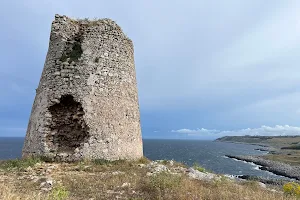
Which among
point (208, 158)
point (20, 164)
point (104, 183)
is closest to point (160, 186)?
point (104, 183)

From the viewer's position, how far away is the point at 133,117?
39.4 ft

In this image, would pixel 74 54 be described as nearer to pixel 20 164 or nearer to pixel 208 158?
pixel 20 164

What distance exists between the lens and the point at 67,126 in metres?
10.9

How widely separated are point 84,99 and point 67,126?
135 cm

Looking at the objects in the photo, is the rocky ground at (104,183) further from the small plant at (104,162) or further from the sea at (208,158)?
the sea at (208,158)

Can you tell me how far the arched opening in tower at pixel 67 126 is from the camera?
34.8 ft

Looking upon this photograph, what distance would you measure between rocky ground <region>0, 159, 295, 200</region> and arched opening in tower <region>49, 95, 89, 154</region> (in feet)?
3.34

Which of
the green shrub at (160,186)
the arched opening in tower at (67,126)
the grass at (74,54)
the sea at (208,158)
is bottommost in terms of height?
the sea at (208,158)

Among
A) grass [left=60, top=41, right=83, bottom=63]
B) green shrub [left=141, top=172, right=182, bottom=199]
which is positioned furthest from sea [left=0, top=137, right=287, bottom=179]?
grass [left=60, top=41, right=83, bottom=63]

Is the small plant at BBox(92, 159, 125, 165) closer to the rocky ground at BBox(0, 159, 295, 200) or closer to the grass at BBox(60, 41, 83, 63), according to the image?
the rocky ground at BBox(0, 159, 295, 200)

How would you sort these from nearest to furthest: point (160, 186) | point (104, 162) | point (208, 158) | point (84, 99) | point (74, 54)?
1. point (160, 186)
2. point (104, 162)
3. point (84, 99)
4. point (74, 54)
5. point (208, 158)

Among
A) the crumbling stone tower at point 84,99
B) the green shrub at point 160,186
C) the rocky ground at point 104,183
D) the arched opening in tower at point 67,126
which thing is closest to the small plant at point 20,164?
the rocky ground at point 104,183

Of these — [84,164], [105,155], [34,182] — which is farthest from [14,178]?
[105,155]

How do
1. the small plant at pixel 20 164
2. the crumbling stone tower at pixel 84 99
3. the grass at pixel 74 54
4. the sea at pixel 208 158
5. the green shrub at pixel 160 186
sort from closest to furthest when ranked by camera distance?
the green shrub at pixel 160 186 → the small plant at pixel 20 164 → the crumbling stone tower at pixel 84 99 → the grass at pixel 74 54 → the sea at pixel 208 158
